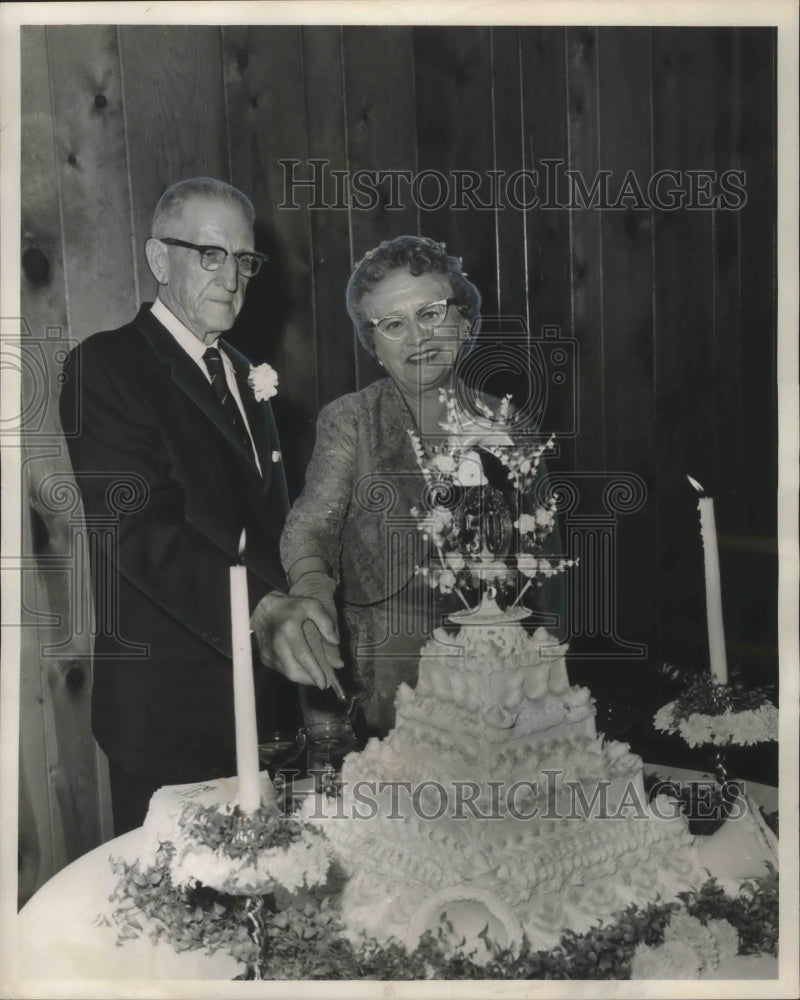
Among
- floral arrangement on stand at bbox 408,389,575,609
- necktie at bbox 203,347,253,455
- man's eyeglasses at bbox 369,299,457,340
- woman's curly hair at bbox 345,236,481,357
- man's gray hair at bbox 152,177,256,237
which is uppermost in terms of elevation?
man's gray hair at bbox 152,177,256,237

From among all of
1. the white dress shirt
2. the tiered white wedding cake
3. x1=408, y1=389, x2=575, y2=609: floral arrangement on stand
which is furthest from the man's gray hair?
the tiered white wedding cake

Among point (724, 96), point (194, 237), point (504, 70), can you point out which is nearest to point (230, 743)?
point (194, 237)

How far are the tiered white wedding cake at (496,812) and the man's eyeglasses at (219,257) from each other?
26.0 inches

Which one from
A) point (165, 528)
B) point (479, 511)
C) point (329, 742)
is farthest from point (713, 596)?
point (165, 528)

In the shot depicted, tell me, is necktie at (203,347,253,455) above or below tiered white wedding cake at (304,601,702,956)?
above

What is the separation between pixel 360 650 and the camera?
6.09 feet

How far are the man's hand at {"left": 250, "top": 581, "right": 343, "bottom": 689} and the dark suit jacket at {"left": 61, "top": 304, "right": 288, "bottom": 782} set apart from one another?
32 mm

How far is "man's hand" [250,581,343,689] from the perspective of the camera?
1.83m

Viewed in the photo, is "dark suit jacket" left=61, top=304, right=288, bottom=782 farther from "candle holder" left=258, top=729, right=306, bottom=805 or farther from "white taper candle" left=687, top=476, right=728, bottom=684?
"white taper candle" left=687, top=476, right=728, bottom=684

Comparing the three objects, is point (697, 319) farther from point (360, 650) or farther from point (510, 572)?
point (360, 650)

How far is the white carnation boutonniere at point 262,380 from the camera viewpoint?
1845mm

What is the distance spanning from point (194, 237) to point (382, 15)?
467 millimetres

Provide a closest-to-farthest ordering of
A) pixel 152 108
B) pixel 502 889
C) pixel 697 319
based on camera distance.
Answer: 1. pixel 502 889
2. pixel 152 108
3. pixel 697 319

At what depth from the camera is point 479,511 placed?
6.00 ft
